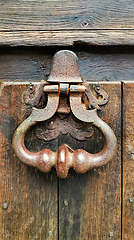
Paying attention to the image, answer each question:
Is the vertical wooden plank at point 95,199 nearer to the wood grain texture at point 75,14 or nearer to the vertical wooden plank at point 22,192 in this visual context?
the vertical wooden plank at point 22,192

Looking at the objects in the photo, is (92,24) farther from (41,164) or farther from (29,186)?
(29,186)

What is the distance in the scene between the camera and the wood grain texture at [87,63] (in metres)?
0.57

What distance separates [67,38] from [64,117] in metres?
0.27

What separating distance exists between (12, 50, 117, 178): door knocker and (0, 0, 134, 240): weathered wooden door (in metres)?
0.07

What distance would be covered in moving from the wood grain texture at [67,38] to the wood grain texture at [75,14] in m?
0.02

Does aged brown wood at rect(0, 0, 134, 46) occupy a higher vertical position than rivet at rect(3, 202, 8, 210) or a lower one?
higher

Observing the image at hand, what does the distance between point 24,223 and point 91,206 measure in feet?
0.76

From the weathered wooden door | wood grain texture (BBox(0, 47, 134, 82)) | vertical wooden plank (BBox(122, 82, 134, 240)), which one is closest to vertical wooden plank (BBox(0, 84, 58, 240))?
the weathered wooden door

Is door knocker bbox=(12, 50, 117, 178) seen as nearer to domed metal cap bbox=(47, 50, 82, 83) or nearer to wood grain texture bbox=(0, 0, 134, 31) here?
domed metal cap bbox=(47, 50, 82, 83)

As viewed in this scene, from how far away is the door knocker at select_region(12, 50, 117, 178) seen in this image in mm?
446

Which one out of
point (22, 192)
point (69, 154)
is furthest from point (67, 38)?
point (22, 192)

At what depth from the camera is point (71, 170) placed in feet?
1.75

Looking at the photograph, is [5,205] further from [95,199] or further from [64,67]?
[64,67]

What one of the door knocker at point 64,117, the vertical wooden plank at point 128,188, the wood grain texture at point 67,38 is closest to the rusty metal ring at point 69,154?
the door knocker at point 64,117
